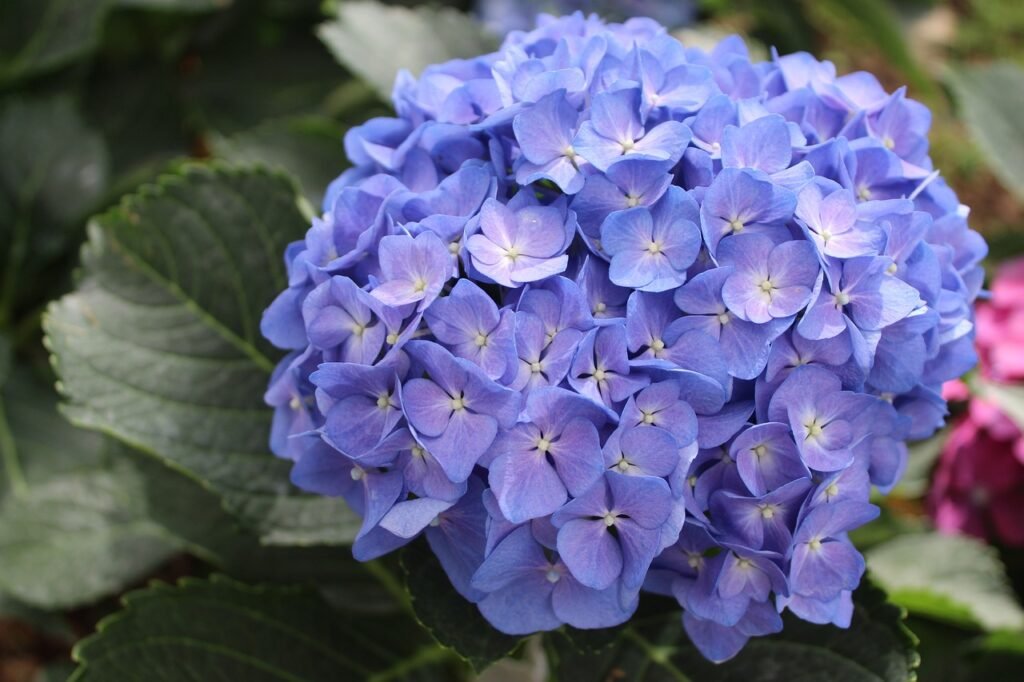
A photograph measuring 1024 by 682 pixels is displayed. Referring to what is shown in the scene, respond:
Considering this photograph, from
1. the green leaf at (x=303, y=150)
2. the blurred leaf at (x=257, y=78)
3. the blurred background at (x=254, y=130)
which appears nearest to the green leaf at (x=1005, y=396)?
the blurred background at (x=254, y=130)

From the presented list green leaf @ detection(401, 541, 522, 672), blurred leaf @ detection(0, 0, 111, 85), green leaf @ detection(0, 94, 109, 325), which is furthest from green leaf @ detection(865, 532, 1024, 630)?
blurred leaf @ detection(0, 0, 111, 85)

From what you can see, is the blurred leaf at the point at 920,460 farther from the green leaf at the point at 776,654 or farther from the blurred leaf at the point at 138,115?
the blurred leaf at the point at 138,115

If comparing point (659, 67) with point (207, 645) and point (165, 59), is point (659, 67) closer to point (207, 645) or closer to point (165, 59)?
point (207, 645)

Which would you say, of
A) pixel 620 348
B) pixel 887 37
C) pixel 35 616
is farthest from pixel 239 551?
pixel 887 37

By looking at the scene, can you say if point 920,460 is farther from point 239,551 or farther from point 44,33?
point 44,33

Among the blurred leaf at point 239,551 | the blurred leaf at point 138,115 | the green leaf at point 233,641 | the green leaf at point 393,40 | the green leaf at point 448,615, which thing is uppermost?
the green leaf at point 393,40

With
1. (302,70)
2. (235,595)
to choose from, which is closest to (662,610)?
(235,595)
